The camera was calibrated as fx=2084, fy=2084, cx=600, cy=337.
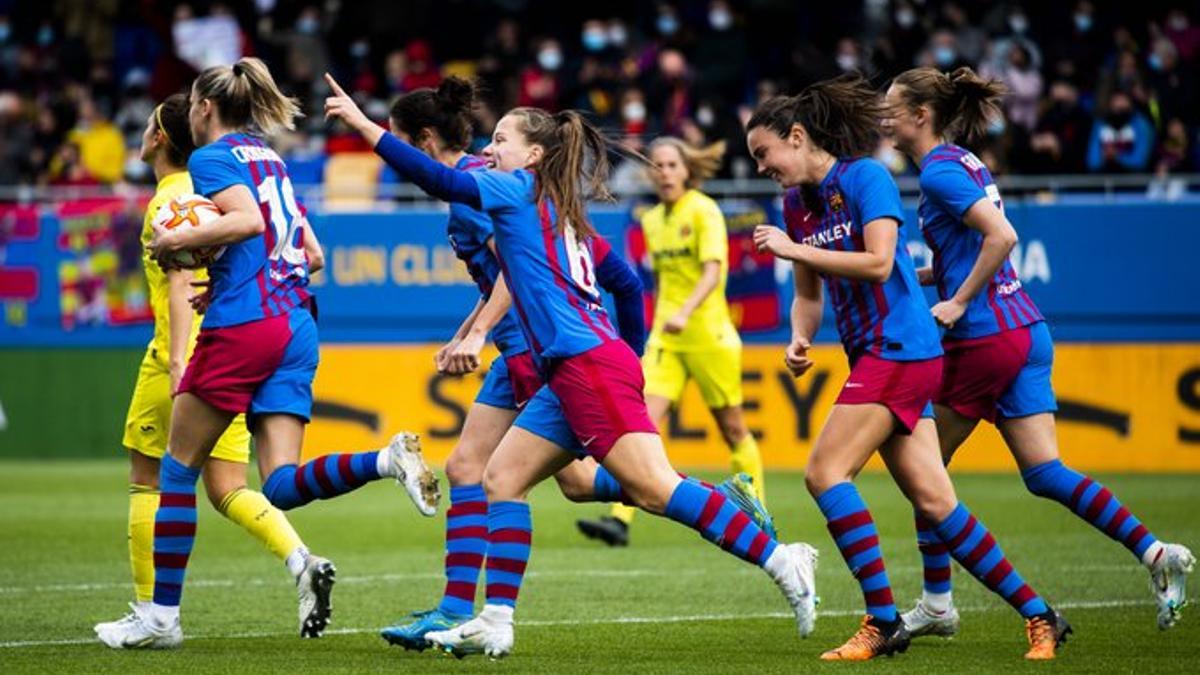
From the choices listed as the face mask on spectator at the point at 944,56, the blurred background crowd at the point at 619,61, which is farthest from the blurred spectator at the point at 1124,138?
the face mask on spectator at the point at 944,56

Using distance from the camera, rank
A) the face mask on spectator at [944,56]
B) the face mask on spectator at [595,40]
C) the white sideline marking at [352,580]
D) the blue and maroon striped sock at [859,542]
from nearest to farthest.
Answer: the blue and maroon striped sock at [859,542] → the white sideline marking at [352,580] → the face mask on spectator at [944,56] → the face mask on spectator at [595,40]

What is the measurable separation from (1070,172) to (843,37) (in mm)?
3931

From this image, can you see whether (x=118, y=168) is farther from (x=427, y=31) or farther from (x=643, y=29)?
(x=643, y=29)

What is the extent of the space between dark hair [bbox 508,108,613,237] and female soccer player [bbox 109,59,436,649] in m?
1.08

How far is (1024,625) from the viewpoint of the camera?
30.5ft

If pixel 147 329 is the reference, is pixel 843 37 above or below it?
above

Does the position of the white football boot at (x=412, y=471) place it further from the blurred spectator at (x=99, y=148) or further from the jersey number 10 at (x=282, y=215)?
the blurred spectator at (x=99, y=148)

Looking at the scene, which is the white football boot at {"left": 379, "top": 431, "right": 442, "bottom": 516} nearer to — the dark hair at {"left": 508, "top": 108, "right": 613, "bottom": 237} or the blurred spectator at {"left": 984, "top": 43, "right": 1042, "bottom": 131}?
the dark hair at {"left": 508, "top": 108, "right": 613, "bottom": 237}

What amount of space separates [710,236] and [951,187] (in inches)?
218

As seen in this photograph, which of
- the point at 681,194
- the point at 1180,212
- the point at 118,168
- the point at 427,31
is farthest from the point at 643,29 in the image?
the point at 681,194

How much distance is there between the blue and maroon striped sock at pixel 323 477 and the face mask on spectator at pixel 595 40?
53.0ft

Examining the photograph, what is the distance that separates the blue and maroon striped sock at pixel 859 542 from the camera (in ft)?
26.5

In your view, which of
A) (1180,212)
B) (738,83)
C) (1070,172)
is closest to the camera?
(1180,212)

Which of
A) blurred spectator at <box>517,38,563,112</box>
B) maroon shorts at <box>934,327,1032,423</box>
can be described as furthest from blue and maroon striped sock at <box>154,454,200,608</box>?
blurred spectator at <box>517,38,563,112</box>
